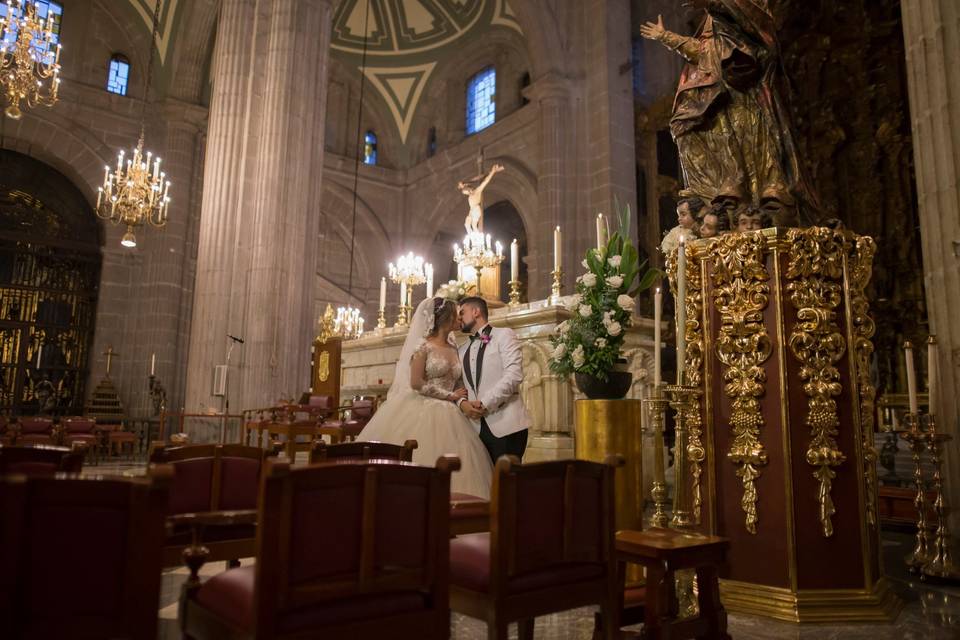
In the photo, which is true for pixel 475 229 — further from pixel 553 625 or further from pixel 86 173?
pixel 86 173

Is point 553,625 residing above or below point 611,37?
below

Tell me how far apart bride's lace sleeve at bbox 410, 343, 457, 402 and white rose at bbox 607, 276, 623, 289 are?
4.33 feet

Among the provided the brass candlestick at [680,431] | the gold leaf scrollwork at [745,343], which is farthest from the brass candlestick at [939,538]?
the brass candlestick at [680,431]

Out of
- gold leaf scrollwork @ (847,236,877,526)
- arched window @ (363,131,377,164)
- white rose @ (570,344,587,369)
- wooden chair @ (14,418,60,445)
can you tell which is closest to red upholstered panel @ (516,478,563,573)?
white rose @ (570,344,587,369)

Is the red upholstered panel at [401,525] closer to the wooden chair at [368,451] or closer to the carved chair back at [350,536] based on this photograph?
the carved chair back at [350,536]

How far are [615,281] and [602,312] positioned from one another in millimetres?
219

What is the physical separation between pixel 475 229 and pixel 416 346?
7.55 m

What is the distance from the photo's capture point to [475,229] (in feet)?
39.8

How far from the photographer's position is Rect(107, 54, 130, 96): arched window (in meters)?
17.2

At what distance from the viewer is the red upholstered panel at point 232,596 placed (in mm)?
1764

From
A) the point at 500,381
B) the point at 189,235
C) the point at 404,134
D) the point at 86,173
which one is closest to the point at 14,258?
the point at 86,173

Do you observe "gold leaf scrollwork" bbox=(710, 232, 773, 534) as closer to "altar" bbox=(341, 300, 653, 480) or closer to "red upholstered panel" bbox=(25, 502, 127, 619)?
"red upholstered panel" bbox=(25, 502, 127, 619)

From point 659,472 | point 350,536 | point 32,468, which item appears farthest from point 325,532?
point 659,472

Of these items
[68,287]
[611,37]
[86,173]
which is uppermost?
[611,37]
